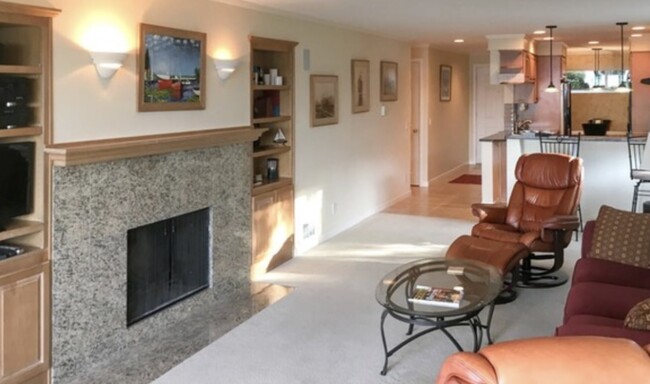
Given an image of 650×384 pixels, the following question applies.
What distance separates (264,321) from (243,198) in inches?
45.4

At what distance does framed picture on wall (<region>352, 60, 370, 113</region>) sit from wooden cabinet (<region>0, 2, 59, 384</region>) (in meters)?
4.38

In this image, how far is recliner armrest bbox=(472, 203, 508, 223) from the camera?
18.2 ft

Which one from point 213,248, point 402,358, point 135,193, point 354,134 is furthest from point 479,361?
point 354,134

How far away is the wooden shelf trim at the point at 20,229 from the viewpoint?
318 cm

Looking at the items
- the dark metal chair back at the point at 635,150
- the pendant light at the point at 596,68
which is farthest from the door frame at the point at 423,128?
the dark metal chair back at the point at 635,150

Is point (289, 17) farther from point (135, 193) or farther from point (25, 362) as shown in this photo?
point (25, 362)

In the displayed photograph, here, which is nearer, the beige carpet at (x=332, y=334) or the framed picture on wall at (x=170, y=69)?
the beige carpet at (x=332, y=334)

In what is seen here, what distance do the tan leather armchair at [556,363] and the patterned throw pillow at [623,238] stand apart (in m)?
2.54

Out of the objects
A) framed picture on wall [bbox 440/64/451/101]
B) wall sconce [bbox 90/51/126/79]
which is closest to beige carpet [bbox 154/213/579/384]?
wall sconce [bbox 90/51/126/79]

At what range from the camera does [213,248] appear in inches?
191

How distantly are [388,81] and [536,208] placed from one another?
339 cm

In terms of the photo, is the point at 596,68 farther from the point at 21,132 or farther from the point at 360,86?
the point at 21,132

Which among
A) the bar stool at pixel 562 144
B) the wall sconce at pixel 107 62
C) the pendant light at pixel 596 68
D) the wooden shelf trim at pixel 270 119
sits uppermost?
the pendant light at pixel 596 68

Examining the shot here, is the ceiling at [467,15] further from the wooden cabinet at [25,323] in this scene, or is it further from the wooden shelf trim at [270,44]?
the wooden cabinet at [25,323]
